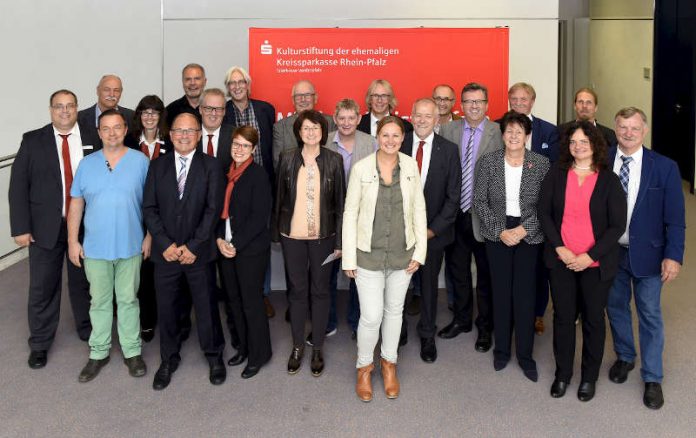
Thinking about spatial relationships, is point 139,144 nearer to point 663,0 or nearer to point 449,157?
point 449,157

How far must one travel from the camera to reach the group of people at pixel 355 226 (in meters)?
3.76

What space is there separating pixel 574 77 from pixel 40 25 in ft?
26.1

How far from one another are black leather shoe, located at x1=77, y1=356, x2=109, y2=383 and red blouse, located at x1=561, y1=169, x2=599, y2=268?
2.85 meters

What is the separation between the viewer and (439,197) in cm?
435

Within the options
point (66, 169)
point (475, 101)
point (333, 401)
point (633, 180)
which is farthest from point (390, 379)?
point (66, 169)

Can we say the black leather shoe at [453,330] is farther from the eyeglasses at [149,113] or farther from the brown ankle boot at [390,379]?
the eyeglasses at [149,113]

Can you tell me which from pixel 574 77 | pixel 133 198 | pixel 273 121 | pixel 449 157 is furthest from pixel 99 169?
pixel 574 77

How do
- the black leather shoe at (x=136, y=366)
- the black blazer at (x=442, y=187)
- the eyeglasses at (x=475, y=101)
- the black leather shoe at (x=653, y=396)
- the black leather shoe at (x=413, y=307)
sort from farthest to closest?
the black leather shoe at (x=413, y=307)
the eyeglasses at (x=475, y=101)
the black blazer at (x=442, y=187)
the black leather shoe at (x=136, y=366)
the black leather shoe at (x=653, y=396)

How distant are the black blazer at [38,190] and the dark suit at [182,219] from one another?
27.6 inches

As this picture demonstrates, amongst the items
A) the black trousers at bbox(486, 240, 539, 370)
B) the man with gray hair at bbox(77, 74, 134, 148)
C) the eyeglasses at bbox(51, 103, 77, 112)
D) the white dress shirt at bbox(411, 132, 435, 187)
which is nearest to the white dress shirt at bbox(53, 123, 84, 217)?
the eyeglasses at bbox(51, 103, 77, 112)

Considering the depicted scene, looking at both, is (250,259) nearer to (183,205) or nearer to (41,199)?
(183,205)

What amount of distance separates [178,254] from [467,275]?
1993mm

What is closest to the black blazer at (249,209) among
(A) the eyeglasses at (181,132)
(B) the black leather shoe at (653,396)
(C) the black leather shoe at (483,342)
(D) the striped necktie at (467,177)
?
(A) the eyeglasses at (181,132)

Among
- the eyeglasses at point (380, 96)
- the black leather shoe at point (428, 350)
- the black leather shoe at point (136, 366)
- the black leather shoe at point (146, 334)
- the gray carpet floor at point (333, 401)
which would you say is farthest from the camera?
the eyeglasses at point (380, 96)
